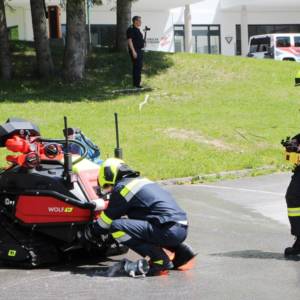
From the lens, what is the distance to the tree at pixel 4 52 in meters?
20.1

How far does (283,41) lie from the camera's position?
3697 cm

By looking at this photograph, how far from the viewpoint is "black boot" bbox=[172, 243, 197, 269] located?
6945mm

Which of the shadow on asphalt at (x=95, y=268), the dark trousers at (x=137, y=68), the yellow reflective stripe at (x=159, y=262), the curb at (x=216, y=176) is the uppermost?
the dark trousers at (x=137, y=68)

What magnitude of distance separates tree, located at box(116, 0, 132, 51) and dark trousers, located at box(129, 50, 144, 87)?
3588 mm

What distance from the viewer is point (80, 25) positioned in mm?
19500

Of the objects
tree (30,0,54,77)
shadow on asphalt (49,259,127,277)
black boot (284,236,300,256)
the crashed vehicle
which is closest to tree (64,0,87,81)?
tree (30,0,54,77)

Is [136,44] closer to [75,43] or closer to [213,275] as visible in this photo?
[75,43]

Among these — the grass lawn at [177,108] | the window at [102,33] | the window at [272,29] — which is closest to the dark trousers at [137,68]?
the grass lawn at [177,108]

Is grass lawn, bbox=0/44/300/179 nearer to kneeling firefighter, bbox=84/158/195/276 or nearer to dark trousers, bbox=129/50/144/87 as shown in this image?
dark trousers, bbox=129/50/144/87

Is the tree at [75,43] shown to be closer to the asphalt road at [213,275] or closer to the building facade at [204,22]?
the asphalt road at [213,275]

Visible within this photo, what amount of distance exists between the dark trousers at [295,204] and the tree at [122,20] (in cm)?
1583

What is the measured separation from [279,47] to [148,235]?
31.4m

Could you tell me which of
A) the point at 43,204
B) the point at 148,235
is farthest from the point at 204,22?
the point at 148,235

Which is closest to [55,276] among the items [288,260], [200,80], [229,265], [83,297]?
[83,297]
